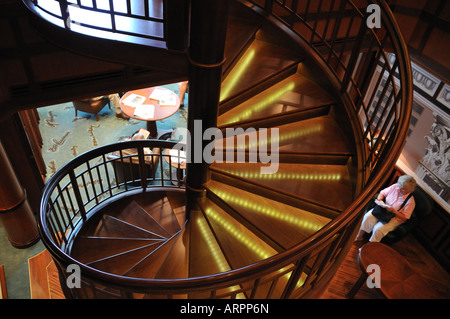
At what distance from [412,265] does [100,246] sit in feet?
13.6

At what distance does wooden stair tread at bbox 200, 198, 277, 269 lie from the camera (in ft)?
8.54

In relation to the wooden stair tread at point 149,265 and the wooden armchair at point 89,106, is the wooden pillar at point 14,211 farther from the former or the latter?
the wooden armchair at point 89,106

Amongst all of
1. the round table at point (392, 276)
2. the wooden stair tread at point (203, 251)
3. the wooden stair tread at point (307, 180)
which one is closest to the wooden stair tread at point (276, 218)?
the wooden stair tread at point (307, 180)

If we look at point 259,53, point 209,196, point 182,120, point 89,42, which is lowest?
point 182,120

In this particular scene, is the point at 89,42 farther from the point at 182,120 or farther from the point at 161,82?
the point at 182,120

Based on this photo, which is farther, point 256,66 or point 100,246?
point 100,246

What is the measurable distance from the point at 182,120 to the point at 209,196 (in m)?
4.49

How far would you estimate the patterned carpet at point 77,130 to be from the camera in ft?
20.3

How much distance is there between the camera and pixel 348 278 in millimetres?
4453

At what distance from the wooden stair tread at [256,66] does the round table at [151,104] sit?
319cm

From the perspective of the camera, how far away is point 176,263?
3.01 meters

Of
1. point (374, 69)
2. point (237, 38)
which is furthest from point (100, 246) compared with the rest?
point (374, 69)

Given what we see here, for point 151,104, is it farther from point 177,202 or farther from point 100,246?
point 100,246
